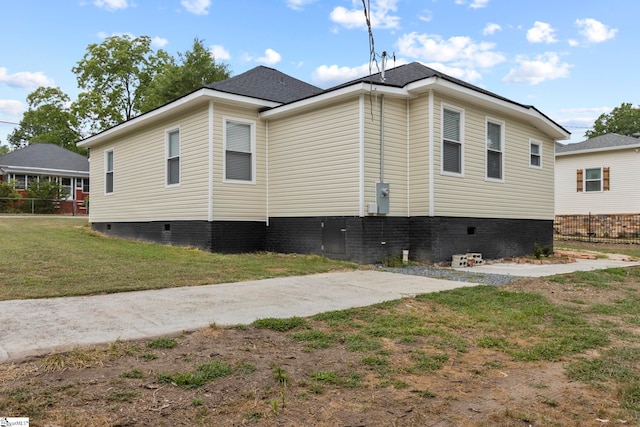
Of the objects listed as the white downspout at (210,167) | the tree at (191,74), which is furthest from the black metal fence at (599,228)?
the tree at (191,74)

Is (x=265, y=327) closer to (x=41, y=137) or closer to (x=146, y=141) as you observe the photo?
(x=146, y=141)

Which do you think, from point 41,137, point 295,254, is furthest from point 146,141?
point 41,137

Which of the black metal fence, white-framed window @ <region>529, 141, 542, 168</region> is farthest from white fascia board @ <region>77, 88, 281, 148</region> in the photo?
the black metal fence

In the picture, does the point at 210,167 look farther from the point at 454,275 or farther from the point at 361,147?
the point at 454,275

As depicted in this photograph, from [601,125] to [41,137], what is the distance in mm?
59562

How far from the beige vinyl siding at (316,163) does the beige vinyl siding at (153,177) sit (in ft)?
5.82

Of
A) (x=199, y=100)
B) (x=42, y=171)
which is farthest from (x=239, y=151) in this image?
(x=42, y=171)

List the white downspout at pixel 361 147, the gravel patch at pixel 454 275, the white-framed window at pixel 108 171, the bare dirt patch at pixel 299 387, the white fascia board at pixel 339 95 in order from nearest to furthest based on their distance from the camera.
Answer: the bare dirt patch at pixel 299 387
the gravel patch at pixel 454 275
the white fascia board at pixel 339 95
the white downspout at pixel 361 147
the white-framed window at pixel 108 171

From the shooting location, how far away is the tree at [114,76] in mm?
36594

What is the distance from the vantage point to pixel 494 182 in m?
11.3

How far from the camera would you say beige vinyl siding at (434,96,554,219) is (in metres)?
9.99

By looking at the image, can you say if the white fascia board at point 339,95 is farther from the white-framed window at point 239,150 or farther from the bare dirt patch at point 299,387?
the bare dirt patch at point 299,387

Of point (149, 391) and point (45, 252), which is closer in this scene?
point (149, 391)

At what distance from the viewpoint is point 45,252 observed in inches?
355
